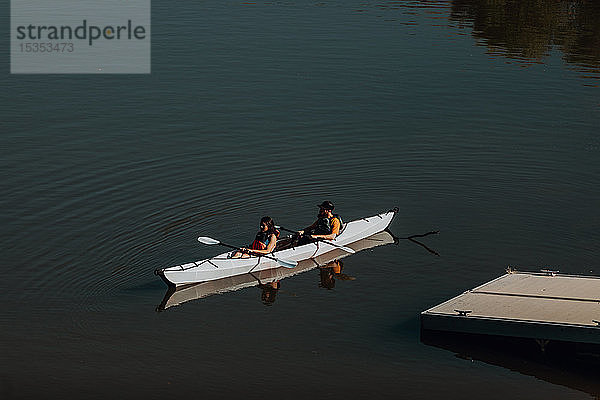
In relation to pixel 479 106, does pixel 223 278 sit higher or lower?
lower

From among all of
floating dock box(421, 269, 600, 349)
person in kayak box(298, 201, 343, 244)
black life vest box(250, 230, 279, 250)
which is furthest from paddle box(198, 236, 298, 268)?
floating dock box(421, 269, 600, 349)

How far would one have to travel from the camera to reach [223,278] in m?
29.9

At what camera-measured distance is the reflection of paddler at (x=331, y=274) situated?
30.2m

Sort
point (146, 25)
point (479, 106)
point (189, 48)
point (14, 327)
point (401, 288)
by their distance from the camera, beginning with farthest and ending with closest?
point (146, 25) < point (189, 48) < point (479, 106) < point (401, 288) < point (14, 327)

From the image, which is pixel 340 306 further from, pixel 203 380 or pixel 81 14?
pixel 81 14

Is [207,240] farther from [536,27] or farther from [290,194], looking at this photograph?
[536,27]

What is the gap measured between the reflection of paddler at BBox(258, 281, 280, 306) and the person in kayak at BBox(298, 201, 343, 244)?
234 cm

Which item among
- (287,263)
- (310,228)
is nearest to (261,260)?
A: (287,263)

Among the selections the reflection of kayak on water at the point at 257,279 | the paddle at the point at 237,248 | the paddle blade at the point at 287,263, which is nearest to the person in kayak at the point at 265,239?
the paddle at the point at 237,248

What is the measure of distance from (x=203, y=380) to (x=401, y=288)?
7.38 metres

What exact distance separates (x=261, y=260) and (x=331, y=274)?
2.17 metres

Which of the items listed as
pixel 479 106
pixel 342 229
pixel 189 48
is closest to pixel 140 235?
pixel 342 229

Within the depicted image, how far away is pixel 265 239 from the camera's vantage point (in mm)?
30734

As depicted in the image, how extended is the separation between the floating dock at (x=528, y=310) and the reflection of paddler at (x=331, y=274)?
4751 millimetres
